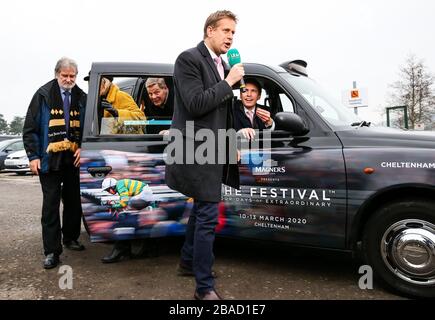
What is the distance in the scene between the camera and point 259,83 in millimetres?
3449

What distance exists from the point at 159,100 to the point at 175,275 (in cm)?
163

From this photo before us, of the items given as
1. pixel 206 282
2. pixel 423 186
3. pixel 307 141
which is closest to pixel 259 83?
pixel 307 141

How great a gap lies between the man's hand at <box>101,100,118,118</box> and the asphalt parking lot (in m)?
1.42

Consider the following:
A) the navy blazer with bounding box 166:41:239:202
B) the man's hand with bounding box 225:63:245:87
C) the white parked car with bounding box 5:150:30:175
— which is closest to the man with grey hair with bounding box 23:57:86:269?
the navy blazer with bounding box 166:41:239:202

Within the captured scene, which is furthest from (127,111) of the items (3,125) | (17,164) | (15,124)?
(15,124)

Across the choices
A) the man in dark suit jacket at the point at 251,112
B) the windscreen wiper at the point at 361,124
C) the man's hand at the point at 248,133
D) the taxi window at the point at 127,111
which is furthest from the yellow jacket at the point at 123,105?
the windscreen wiper at the point at 361,124

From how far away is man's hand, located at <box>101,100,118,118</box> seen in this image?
346cm

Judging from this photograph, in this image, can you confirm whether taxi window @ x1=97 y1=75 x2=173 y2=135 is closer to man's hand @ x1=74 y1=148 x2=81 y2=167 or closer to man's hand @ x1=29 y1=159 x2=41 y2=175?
man's hand @ x1=74 y1=148 x2=81 y2=167

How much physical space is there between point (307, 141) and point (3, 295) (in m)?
2.64

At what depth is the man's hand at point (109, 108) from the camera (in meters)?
3.46

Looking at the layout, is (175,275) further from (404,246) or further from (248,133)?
(404,246)

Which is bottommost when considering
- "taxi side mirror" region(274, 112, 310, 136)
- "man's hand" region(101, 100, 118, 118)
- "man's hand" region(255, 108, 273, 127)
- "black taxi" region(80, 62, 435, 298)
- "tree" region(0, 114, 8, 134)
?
"black taxi" region(80, 62, 435, 298)

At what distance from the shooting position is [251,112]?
11.4 feet

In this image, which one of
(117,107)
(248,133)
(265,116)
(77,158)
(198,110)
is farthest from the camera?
(77,158)
